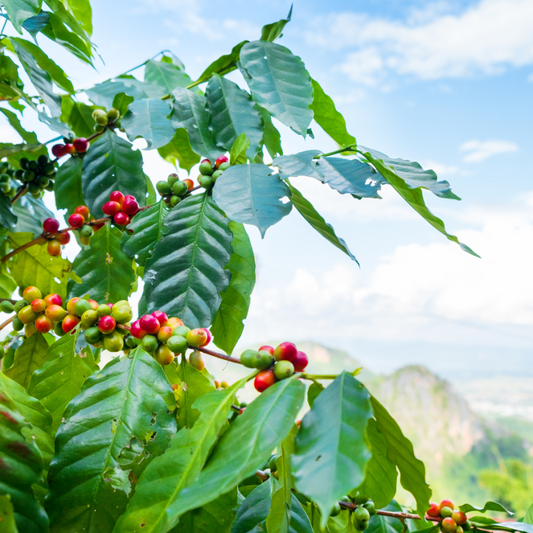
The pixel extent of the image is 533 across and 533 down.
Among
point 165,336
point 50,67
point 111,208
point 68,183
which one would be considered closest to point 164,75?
point 50,67

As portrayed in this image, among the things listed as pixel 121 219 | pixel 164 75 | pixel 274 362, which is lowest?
pixel 274 362

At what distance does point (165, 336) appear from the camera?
450mm

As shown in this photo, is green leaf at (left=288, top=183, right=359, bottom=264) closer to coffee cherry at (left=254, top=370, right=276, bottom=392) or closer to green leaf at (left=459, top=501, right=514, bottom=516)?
coffee cherry at (left=254, top=370, right=276, bottom=392)

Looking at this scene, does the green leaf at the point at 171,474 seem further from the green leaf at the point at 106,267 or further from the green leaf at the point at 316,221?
the green leaf at the point at 106,267

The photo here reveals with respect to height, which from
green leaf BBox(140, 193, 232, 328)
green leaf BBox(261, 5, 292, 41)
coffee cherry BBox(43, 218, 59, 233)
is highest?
green leaf BBox(261, 5, 292, 41)

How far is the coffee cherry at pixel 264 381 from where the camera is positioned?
1.23 feet

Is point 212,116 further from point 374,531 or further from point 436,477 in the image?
point 436,477

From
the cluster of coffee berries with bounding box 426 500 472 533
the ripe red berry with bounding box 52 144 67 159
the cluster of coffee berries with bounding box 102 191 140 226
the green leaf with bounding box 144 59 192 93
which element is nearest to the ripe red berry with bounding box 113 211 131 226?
the cluster of coffee berries with bounding box 102 191 140 226

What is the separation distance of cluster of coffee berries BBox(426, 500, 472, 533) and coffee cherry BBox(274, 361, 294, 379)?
1.57 ft

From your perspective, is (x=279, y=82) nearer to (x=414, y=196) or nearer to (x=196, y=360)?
(x=414, y=196)

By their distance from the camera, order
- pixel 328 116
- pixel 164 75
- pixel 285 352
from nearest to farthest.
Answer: pixel 285 352, pixel 328 116, pixel 164 75

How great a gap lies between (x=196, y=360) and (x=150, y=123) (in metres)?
0.34

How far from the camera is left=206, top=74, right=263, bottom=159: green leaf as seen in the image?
24.8 inches

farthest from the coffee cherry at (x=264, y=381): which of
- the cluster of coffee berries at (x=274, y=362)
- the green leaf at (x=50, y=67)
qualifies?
the green leaf at (x=50, y=67)
